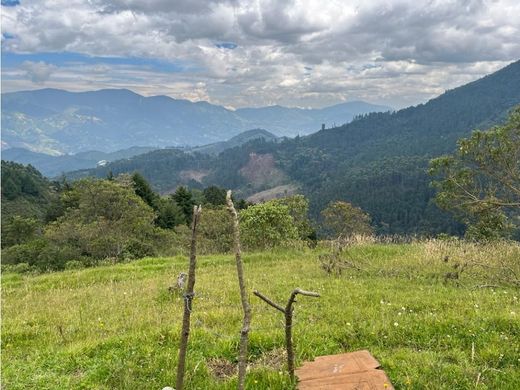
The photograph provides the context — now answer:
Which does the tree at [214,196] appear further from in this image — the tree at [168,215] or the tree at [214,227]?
the tree at [214,227]

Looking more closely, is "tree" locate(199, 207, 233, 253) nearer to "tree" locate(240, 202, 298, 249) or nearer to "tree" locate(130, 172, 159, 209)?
"tree" locate(130, 172, 159, 209)

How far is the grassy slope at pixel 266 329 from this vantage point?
5316 mm

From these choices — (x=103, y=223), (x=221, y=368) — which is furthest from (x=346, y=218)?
(x=221, y=368)

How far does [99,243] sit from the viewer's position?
115ft

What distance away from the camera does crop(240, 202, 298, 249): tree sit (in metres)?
20.2

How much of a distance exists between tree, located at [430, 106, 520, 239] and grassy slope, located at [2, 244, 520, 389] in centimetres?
379

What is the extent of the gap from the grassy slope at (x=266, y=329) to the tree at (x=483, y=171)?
3790 mm

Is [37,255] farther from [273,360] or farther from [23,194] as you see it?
[23,194]

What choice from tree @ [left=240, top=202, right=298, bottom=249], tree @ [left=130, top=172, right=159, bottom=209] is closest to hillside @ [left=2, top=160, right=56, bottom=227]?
tree @ [left=130, top=172, right=159, bottom=209]

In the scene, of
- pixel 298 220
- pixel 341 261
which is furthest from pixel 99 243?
pixel 341 261

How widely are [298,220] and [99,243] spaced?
57.3 feet

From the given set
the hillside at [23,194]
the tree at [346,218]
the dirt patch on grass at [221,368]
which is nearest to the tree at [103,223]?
the tree at [346,218]

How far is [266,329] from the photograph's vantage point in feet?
22.6

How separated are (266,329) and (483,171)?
37.7 ft
